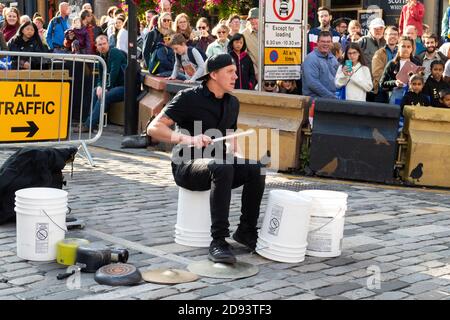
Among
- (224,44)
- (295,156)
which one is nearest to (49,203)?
(295,156)

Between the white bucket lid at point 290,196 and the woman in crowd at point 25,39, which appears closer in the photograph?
the white bucket lid at point 290,196

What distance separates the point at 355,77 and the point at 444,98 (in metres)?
1.23

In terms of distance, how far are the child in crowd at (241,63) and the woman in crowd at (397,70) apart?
2007 mm

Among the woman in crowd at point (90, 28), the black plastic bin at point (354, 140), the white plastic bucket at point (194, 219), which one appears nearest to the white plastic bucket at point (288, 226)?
the white plastic bucket at point (194, 219)

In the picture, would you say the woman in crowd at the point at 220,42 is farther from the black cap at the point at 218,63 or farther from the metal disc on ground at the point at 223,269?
the metal disc on ground at the point at 223,269

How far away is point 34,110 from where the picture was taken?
7527 mm

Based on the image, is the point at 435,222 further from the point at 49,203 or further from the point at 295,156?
the point at 49,203

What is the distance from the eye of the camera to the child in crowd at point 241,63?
37.5ft

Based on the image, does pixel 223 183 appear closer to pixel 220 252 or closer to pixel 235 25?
pixel 220 252

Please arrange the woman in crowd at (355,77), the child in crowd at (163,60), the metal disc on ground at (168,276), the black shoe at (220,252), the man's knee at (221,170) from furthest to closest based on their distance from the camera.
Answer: the child in crowd at (163,60)
the woman in crowd at (355,77)
the man's knee at (221,170)
the black shoe at (220,252)
the metal disc on ground at (168,276)

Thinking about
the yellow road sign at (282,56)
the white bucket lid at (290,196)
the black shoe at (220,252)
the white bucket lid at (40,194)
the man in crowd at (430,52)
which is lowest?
the black shoe at (220,252)

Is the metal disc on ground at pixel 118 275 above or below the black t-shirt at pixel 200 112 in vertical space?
below

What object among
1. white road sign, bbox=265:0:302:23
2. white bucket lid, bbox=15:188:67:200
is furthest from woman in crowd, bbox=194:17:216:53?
white bucket lid, bbox=15:188:67:200
